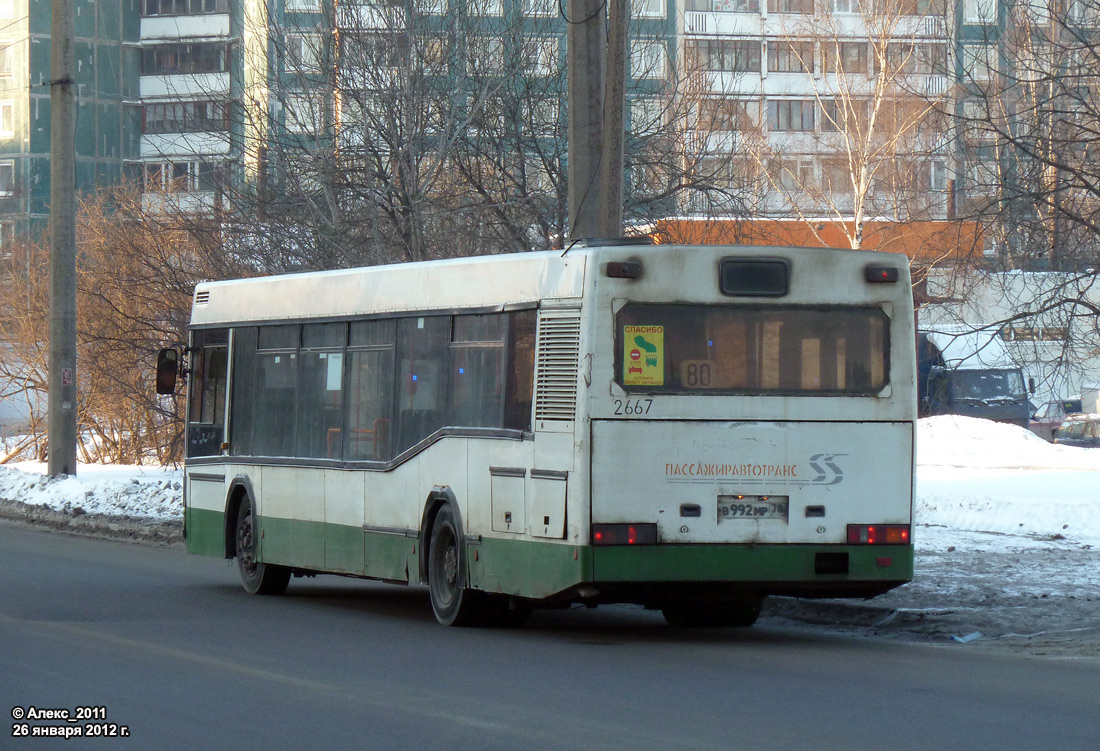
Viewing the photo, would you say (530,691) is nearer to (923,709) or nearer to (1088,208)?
(923,709)

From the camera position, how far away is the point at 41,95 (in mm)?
75812

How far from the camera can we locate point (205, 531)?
55.3ft

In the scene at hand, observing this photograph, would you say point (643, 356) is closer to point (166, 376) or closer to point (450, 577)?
point (450, 577)

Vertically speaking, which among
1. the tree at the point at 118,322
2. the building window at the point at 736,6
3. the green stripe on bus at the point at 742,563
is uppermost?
the building window at the point at 736,6

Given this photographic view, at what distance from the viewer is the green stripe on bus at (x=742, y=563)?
11.0 metres

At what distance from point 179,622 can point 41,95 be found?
223 feet

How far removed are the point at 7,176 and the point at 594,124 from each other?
66.3 metres

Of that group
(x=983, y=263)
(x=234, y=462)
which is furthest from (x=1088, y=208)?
(x=234, y=462)

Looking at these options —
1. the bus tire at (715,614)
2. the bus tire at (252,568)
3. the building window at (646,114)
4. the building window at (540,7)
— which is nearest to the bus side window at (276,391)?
the bus tire at (252,568)

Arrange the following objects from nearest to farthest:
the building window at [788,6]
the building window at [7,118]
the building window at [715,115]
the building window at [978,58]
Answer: the building window at [978,58] → the building window at [715,115] → the building window at [788,6] → the building window at [7,118]

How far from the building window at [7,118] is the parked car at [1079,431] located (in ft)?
164

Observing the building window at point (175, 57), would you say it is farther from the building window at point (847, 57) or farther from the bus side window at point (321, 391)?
the bus side window at point (321, 391)

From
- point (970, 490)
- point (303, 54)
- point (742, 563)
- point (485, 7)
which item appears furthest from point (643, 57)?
point (742, 563)

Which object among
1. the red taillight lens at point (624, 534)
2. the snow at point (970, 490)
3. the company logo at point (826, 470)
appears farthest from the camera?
the snow at point (970, 490)
